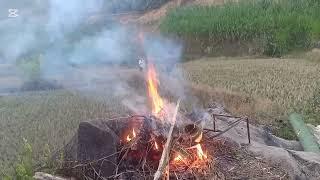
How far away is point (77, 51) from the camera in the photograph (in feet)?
65.8

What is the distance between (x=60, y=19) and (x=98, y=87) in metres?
5.18

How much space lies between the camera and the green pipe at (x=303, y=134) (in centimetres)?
855

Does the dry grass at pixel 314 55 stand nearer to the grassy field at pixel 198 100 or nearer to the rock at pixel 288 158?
the grassy field at pixel 198 100

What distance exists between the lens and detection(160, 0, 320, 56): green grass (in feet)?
73.0

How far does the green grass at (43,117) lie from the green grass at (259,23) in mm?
10981

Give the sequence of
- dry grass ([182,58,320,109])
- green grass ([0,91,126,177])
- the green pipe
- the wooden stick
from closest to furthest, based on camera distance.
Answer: the wooden stick
the green pipe
green grass ([0,91,126,177])
dry grass ([182,58,320,109])

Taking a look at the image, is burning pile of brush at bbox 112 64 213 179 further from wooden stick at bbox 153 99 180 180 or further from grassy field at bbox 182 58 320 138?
grassy field at bbox 182 58 320 138

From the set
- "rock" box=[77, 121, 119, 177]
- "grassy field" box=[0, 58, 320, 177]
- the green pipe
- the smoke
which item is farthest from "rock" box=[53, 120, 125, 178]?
the smoke

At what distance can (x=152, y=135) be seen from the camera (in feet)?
21.0

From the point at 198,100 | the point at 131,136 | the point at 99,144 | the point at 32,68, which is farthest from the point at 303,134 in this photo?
the point at 32,68

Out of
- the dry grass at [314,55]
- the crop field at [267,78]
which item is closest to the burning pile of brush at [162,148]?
the crop field at [267,78]

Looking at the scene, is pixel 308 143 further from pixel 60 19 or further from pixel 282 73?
pixel 60 19

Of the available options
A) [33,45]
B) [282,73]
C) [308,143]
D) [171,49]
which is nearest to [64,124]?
[308,143]

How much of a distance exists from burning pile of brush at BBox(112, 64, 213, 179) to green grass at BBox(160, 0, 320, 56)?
16.5 metres
